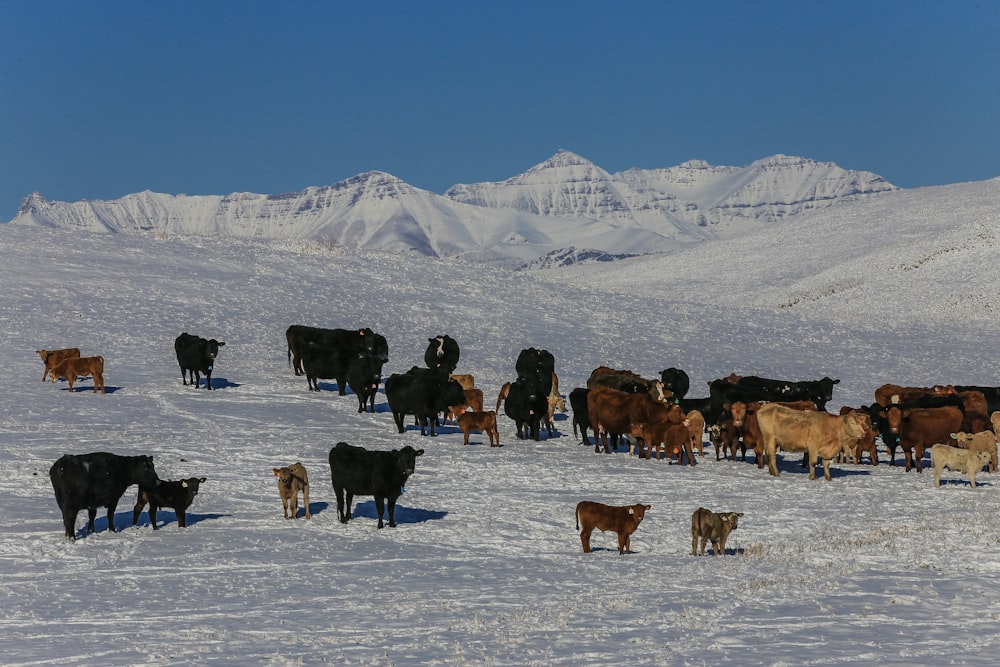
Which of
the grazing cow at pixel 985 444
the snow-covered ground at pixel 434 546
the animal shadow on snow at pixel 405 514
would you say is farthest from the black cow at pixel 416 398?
the grazing cow at pixel 985 444

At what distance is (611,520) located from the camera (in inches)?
730

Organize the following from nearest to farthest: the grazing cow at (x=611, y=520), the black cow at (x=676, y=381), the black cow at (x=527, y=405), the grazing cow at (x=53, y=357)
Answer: the grazing cow at (x=611, y=520) < the black cow at (x=527, y=405) < the grazing cow at (x=53, y=357) < the black cow at (x=676, y=381)

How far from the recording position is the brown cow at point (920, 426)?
2720 centimetres

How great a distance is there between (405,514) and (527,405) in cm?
908

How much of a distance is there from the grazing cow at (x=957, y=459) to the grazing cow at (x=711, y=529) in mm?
7883

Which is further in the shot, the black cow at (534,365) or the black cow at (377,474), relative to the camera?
the black cow at (534,365)

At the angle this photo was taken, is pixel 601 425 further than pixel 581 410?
No

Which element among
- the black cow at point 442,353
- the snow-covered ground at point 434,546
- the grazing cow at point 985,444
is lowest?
the snow-covered ground at point 434,546

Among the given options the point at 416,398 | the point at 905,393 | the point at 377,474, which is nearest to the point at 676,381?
the point at 905,393

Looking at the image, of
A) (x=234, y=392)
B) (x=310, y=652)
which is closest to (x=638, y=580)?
(x=310, y=652)

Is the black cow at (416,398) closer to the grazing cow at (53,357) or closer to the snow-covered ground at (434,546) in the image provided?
the snow-covered ground at (434,546)

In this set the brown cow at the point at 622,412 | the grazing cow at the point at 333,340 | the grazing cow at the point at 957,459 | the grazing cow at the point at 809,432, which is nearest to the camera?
the grazing cow at the point at 957,459

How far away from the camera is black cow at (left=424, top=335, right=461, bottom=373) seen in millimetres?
39531

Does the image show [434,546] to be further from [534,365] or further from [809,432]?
[534,365]
